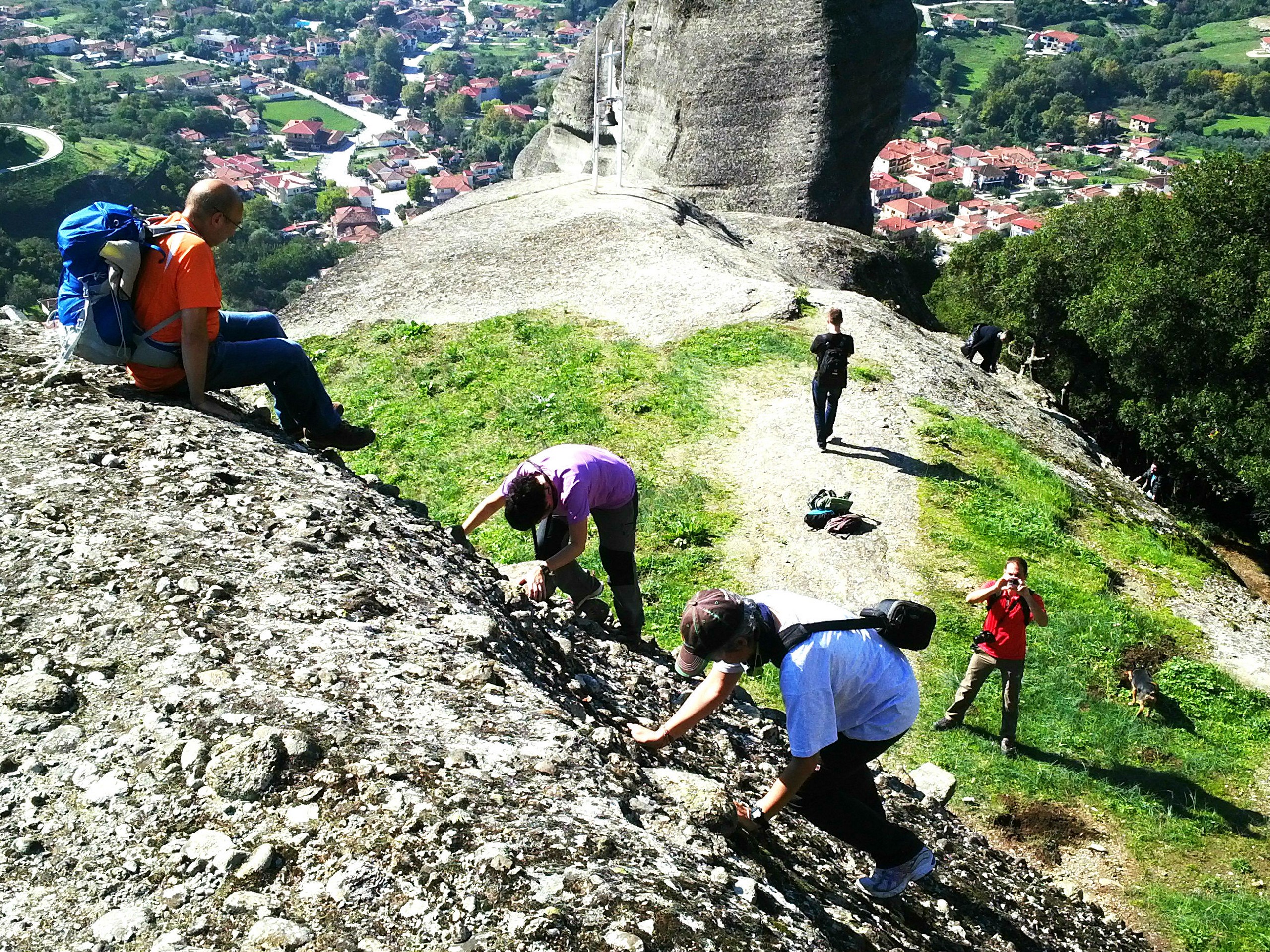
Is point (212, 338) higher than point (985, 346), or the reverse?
point (212, 338)

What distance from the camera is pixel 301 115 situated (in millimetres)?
163500

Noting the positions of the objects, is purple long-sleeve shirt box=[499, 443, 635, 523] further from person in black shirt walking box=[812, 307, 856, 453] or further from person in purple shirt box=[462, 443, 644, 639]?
person in black shirt walking box=[812, 307, 856, 453]

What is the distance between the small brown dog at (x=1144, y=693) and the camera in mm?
10852

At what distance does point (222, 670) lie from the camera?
17.1 feet

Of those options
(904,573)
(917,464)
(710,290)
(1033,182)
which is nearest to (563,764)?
(904,573)

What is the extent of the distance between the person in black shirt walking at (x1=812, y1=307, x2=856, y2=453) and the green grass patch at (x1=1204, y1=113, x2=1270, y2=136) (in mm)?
152663

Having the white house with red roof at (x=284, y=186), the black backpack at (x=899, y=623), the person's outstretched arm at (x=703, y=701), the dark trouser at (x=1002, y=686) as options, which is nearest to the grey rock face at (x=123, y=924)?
the person's outstretched arm at (x=703, y=701)

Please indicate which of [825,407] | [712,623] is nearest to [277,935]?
[712,623]

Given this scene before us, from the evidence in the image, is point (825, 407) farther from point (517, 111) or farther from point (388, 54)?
point (388, 54)

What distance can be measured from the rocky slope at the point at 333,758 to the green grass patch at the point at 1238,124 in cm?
16128

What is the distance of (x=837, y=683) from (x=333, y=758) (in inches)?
100

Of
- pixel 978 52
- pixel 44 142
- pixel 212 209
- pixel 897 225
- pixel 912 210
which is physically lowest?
pixel 897 225

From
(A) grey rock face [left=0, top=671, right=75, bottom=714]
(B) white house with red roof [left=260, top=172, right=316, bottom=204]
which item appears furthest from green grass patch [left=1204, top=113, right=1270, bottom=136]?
(A) grey rock face [left=0, top=671, right=75, bottom=714]

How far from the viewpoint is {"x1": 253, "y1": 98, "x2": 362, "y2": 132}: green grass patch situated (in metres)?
157
